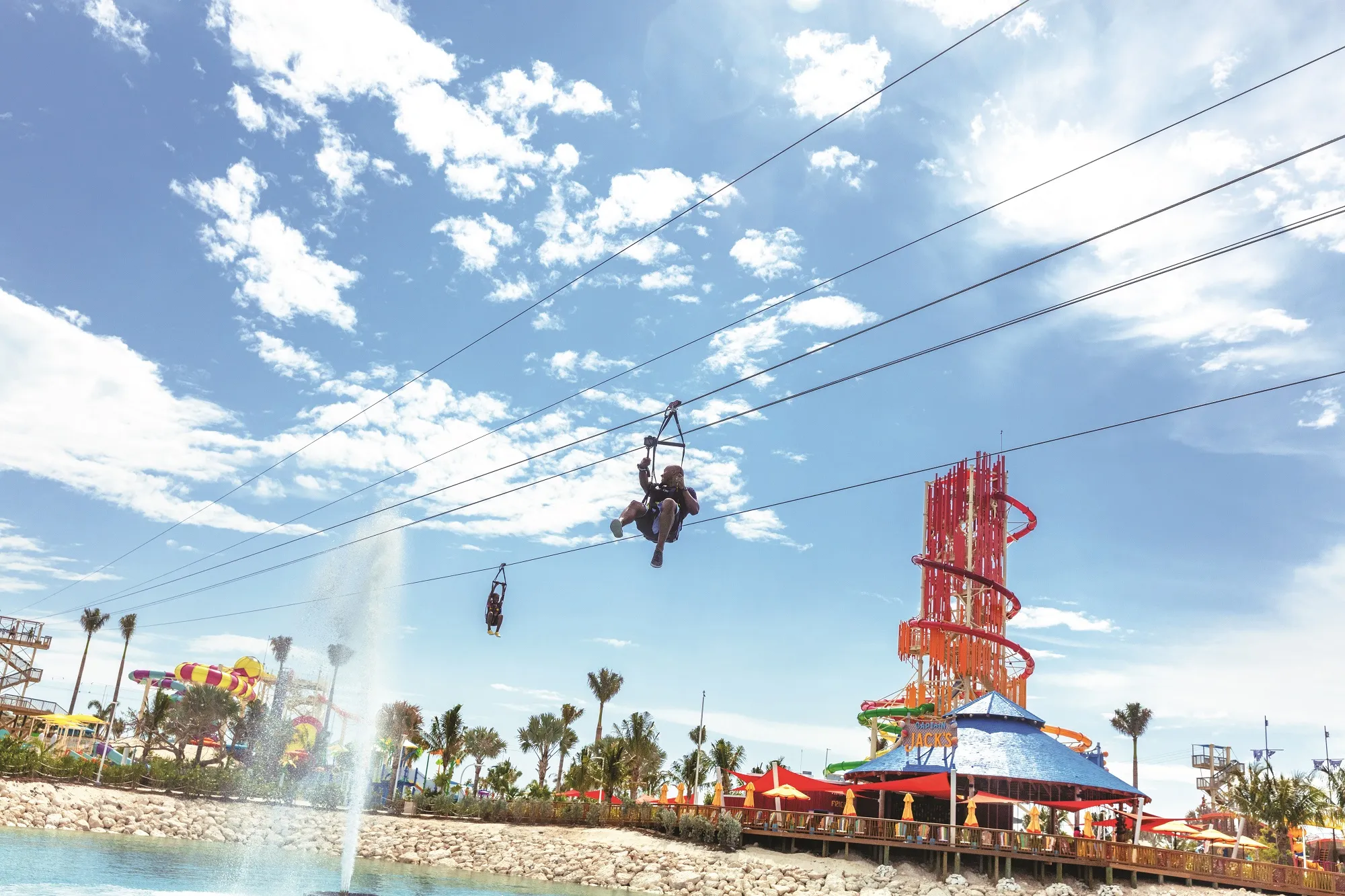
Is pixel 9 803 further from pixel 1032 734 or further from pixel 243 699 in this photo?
pixel 1032 734

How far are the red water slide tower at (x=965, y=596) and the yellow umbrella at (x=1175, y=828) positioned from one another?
35.1 ft

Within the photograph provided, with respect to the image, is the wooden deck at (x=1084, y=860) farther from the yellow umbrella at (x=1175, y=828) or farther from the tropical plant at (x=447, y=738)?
the tropical plant at (x=447, y=738)

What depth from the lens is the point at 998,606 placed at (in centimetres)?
5662

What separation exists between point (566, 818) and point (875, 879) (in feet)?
Answer: 71.0

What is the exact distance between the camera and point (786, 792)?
44.3 meters

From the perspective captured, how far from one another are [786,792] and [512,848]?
1632 cm

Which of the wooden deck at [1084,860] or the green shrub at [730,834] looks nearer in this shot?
the wooden deck at [1084,860]

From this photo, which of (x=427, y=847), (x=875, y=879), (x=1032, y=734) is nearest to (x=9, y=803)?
(x=427, y=847)

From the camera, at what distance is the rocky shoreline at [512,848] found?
121 ft

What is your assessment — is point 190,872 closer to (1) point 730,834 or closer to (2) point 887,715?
(1) point 730,834

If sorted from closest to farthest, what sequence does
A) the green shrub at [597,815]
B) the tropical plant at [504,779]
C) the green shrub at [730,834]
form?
the green shrub at [730,834], the green shrub at [597,815], the tropical plant at [504,779]

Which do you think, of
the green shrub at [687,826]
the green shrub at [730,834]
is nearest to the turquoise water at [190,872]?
the green shrub at [687,826]


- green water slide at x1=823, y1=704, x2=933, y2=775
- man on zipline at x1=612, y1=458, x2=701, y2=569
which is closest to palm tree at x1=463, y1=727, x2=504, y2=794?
green water slide at x1=823, y1=704, x2=933, y2=775

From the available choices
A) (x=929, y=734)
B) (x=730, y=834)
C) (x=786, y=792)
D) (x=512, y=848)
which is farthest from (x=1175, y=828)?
(x=512, y=848)
